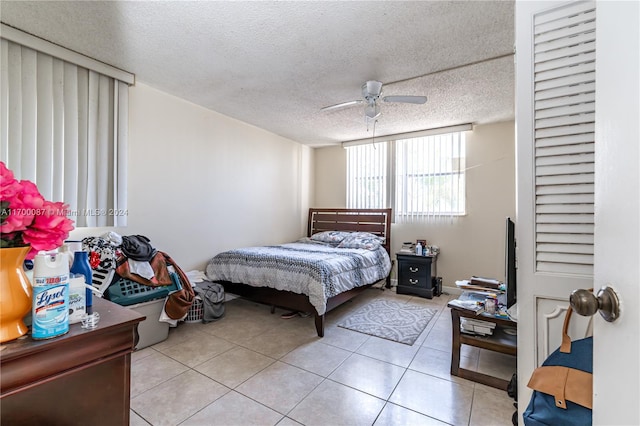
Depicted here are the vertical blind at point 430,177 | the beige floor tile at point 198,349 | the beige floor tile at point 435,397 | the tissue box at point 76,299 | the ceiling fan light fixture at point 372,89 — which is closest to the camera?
the tissue box at point 76,299

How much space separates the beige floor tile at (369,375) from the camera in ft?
6.31

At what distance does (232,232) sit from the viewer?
3.95 metres

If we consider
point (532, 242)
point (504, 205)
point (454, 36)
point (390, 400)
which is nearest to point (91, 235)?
point (390, 400)

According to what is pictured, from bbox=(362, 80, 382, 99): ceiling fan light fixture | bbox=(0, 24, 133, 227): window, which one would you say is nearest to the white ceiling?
bbox=(362, 80, 382, 99): ceiling fan light fixture

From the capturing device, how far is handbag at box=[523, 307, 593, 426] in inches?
33.3

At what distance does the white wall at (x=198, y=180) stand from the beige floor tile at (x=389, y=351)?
7.40 ft

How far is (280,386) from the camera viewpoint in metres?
1.93

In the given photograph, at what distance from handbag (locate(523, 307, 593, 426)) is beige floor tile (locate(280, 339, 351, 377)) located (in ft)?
4.81

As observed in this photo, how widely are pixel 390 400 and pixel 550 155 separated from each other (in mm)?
1667

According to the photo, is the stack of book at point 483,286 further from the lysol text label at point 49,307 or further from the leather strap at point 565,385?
the lysol text label at point 49,307

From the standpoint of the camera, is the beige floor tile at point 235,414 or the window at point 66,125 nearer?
the beige floor tile at point 235,414

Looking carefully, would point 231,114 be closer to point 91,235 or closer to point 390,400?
point 91,235

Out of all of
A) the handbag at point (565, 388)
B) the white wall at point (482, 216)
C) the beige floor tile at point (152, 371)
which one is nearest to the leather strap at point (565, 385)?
the handbag at point (565, 388)

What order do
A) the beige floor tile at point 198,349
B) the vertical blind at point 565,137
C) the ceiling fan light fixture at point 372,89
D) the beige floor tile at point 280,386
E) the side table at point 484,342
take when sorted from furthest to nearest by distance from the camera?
the ceiling fan light fixture at point 372,89, the beige floor tile at point 198,349, the side table at point 484,342, the beige floor tile at point 280,386, the vertical blind at point 565,137
